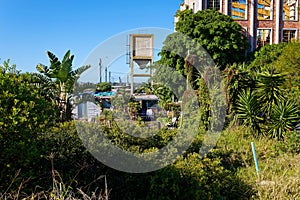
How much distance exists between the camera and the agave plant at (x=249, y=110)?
9734 mm

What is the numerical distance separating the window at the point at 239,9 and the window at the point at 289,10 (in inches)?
137

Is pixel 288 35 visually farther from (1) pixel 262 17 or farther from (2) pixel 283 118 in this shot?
(2) pixel 283 118

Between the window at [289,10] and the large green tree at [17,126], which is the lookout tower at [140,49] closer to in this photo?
the large green tree at [17,126]

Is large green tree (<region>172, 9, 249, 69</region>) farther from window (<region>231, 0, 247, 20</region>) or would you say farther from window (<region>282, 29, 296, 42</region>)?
window (<region>282, 29, 296, 42</region>)

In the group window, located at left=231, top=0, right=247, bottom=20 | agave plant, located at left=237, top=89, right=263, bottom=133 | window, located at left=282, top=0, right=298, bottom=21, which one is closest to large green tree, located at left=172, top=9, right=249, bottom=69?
window, located at left=231, top=0, right=247, bottom=20

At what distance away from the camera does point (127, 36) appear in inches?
286

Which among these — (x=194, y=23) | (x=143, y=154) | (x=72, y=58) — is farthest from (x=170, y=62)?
(x=143, y=154)

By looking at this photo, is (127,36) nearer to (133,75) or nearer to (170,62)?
(133,75)

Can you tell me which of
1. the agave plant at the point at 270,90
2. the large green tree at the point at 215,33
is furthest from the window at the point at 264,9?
the agave plant at the point at 270,90

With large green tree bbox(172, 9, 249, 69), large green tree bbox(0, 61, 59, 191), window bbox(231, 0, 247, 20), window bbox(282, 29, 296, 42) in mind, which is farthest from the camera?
window bbox(282, 29, 296, 42)

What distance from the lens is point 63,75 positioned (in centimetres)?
1004

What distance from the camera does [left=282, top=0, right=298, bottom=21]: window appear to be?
28.5 metres

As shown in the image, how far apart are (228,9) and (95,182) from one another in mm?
24966

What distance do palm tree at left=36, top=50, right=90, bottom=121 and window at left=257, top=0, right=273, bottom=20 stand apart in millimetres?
21368
